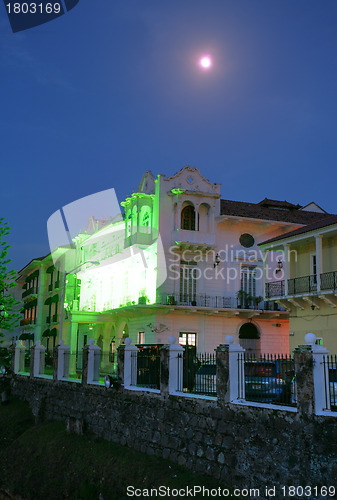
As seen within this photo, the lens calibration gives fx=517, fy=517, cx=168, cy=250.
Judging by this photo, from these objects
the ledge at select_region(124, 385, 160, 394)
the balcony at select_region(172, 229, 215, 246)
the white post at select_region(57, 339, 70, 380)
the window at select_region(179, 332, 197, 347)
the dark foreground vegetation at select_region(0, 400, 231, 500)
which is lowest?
the dark foreground vegetation at select_region(0, 400, 231, 500)

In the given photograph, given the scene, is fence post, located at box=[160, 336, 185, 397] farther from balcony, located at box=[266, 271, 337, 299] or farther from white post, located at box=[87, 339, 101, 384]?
balcony, located at box=[266, 271, 337, 299]

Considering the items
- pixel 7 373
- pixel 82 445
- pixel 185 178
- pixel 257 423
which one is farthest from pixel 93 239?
pixel 257 423

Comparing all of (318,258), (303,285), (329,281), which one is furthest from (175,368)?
(303,285)

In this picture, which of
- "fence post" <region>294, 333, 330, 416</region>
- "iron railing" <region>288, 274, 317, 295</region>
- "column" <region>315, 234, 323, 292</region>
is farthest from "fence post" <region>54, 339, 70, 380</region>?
"fence post" <region>294, 333, 330, 416</region>

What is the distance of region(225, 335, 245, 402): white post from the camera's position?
1245 centimetres

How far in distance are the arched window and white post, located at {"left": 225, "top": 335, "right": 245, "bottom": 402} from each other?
22039 millimetres

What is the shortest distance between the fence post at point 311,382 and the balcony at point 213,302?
22148 mm

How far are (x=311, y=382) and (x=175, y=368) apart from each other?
526cm

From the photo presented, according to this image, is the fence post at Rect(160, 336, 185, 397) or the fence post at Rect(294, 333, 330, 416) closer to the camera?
the fence post at Rect(294, 333, 330, 416)

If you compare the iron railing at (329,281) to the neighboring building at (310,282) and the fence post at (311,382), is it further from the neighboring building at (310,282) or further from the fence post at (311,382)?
the fence post at (311,382)

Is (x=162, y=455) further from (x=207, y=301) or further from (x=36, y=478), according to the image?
(x=207, y=301)

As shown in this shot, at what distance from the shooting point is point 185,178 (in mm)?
34875

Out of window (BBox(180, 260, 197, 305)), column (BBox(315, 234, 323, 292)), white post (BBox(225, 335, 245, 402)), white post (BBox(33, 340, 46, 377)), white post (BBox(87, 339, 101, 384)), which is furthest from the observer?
window (BBox(180, 260, 197, 305))

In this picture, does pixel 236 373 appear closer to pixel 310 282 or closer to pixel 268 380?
pixel 268 380
